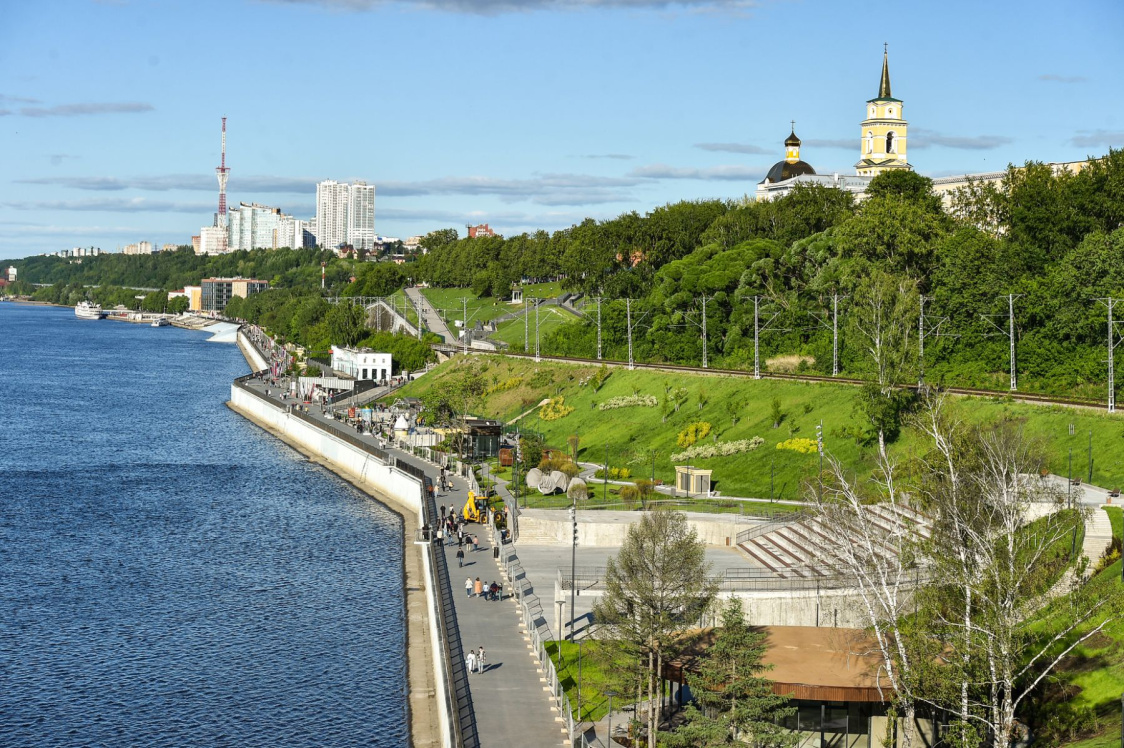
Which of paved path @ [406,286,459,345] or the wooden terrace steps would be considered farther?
paved path @ [406,286,459,345]

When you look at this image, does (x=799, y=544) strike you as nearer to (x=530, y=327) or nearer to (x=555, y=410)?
(x=555, y=410)

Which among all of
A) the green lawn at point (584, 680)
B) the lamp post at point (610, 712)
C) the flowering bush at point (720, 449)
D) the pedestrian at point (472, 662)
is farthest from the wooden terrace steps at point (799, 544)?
the flowering bush at point (720, 449)

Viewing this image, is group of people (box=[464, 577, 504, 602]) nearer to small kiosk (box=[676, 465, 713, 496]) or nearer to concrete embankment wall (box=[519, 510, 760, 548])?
concrete embankment wall (box=[519, 510, 760, 548])

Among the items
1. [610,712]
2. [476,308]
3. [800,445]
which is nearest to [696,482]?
[800,445]

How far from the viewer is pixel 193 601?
55.0 meters

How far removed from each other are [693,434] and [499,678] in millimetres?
39827

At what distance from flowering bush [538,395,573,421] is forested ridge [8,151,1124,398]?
1243cm

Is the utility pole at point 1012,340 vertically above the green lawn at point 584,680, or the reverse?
the utility pole at point 1012,340

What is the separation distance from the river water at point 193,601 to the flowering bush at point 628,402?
738 inches

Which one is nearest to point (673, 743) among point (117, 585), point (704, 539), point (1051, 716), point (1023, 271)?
point (1051, 716)

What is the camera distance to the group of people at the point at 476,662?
39281 mm

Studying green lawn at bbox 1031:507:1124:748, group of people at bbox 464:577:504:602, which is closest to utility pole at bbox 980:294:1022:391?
group of people at bbox 464:577:504:602

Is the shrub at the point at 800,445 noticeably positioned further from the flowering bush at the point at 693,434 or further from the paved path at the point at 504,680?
the paved path at the point at 504,680

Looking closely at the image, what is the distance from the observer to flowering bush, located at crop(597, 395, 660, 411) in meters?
87.7
